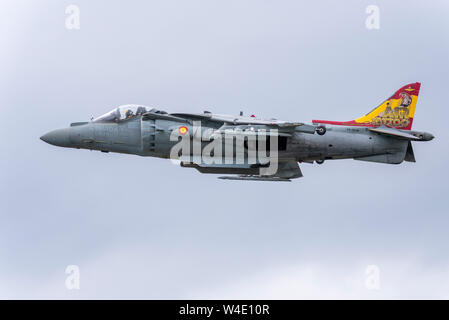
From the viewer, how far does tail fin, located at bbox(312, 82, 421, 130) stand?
110 feet

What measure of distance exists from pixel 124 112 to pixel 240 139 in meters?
5.23

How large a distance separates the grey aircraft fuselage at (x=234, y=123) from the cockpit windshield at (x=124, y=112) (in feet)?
0.42

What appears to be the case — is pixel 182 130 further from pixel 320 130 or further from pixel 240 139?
pixel 320 130

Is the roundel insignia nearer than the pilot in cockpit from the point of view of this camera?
Yes

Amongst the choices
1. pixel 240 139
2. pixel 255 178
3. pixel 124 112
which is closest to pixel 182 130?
pixel 240 139

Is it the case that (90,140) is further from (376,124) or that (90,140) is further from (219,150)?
(376,124)

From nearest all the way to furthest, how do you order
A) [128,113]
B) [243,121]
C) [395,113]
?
[243,121]
[128,113]
[395,113]

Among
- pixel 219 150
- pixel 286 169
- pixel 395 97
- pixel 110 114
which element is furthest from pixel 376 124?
pixel 110 114

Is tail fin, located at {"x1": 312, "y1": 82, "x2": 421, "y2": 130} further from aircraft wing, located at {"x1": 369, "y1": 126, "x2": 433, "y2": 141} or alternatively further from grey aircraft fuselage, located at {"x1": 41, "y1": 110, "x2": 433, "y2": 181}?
aircraft wing, located at {"x1": 369, "y1": 126, "x2": 433, "y2": 141}

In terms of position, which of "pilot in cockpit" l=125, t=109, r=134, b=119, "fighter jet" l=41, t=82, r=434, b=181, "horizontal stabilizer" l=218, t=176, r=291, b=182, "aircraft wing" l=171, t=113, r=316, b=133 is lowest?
"horizontal stabilizer" l=218, t=176, r=291, b=182

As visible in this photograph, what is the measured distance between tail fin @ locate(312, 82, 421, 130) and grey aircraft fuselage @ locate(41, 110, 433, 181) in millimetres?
636

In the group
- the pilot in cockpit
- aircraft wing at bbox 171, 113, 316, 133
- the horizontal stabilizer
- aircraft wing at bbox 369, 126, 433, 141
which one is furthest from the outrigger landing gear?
the pilot in cockpit

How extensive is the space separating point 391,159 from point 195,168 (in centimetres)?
844

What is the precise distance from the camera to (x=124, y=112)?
1288 inches
